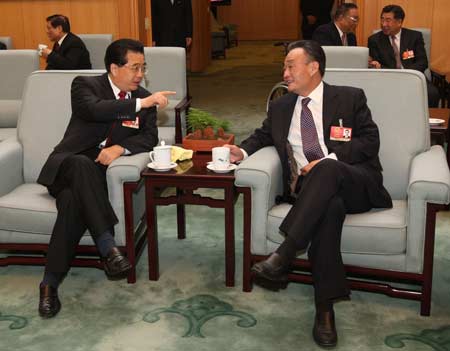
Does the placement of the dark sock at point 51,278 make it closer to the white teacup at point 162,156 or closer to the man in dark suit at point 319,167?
the white teacup at point 162,156

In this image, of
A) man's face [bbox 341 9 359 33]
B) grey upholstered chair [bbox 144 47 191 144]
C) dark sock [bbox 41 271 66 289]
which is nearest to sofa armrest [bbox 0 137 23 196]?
dark sock [bbox 41 271 66 289]

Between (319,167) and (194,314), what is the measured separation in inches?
36.2

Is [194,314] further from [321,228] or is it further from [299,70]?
[299,70]

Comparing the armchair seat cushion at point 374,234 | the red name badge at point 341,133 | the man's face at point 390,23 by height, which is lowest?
the armchair seat cushion at point 374,234

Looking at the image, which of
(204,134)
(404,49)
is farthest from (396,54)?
(204,134)

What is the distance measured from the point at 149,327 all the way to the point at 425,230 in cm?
134

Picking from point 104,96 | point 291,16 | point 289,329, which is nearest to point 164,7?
point 104,96

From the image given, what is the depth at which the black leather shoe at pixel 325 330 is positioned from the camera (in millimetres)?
2977

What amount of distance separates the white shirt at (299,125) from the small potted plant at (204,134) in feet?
1.41

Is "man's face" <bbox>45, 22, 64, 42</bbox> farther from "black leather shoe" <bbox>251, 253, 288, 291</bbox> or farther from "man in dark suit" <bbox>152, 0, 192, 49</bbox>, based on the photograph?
"black leather shoe" <bbox>251, 253, 288, 291</bbox>

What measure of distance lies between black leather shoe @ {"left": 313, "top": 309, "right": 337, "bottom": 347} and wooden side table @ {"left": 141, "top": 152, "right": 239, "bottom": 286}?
0.66 metres

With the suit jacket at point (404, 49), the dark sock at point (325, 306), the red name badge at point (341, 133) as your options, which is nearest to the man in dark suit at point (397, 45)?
the suit jacket at point (404, 49)

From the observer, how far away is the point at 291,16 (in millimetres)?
16922

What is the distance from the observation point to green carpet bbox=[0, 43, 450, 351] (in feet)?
9.93
